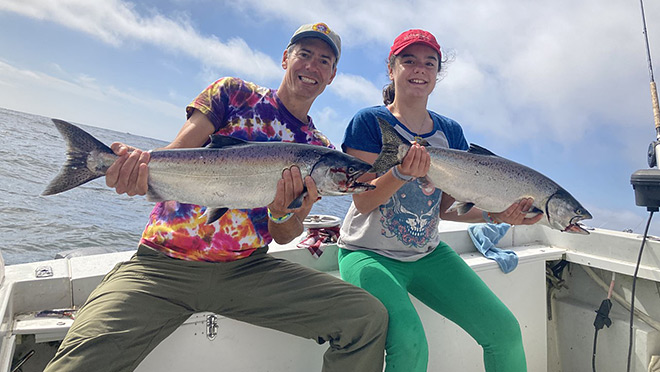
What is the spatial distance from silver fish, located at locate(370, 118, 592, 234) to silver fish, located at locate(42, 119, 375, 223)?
0.70 metres

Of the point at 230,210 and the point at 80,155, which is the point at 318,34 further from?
the point at 80,155

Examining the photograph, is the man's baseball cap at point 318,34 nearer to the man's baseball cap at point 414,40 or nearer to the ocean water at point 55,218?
the man's baseball cap at point 414,40

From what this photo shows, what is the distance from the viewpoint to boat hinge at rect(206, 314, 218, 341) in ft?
9.23

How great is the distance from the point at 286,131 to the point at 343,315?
4.66ft

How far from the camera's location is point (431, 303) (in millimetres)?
3119

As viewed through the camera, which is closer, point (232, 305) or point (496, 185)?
point (232, 305)

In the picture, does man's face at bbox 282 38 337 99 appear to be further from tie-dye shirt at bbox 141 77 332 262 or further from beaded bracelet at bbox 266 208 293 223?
beaded bracelet at bbox 266 208 293 223

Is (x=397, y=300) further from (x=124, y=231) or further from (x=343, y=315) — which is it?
(x=124, y=231)

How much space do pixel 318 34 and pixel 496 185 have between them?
5.85 ft

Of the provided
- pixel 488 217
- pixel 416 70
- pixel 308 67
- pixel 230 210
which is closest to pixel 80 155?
pixel 230 210

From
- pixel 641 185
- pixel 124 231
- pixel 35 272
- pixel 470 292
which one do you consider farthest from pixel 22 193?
pixel 641 185

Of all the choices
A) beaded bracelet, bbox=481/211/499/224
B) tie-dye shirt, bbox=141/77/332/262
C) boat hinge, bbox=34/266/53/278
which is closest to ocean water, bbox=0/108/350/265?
boat hinge, bbox=34/266/53/278

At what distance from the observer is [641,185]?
126 inches

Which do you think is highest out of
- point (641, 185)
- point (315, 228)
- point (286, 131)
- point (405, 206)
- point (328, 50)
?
point (328, 50)
